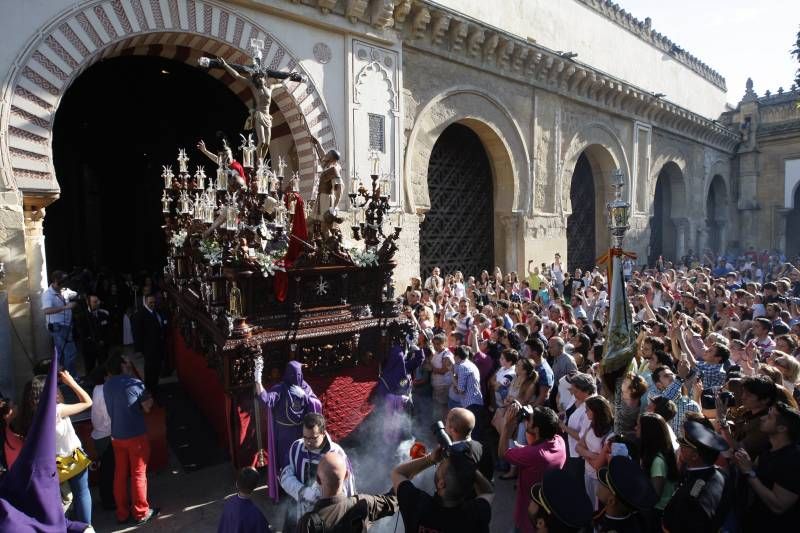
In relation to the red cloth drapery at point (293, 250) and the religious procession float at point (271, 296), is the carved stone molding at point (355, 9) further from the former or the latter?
the red cloth drapery at point (293, 250)

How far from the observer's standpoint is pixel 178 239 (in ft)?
25.3

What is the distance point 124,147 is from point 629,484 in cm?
1672

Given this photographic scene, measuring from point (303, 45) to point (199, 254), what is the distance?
5608mm

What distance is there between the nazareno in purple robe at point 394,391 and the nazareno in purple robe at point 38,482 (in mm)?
3527

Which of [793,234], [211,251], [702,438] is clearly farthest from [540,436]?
[793,234]

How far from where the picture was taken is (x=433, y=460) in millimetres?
3051

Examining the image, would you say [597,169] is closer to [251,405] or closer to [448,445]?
[251,405]

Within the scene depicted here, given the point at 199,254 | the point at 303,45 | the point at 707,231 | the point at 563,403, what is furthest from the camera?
the point at 707,231

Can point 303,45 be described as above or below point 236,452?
above

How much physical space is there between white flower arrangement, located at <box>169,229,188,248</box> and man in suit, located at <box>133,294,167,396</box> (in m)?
0.95

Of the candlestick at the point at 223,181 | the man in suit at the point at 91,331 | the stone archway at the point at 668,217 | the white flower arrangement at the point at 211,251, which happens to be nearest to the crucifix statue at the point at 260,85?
the candlestick at the point at 223,181

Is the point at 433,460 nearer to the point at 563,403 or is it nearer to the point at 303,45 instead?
the point at 563,403

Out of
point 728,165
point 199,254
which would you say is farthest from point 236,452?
point 728,165

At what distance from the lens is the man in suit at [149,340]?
22.6ft
